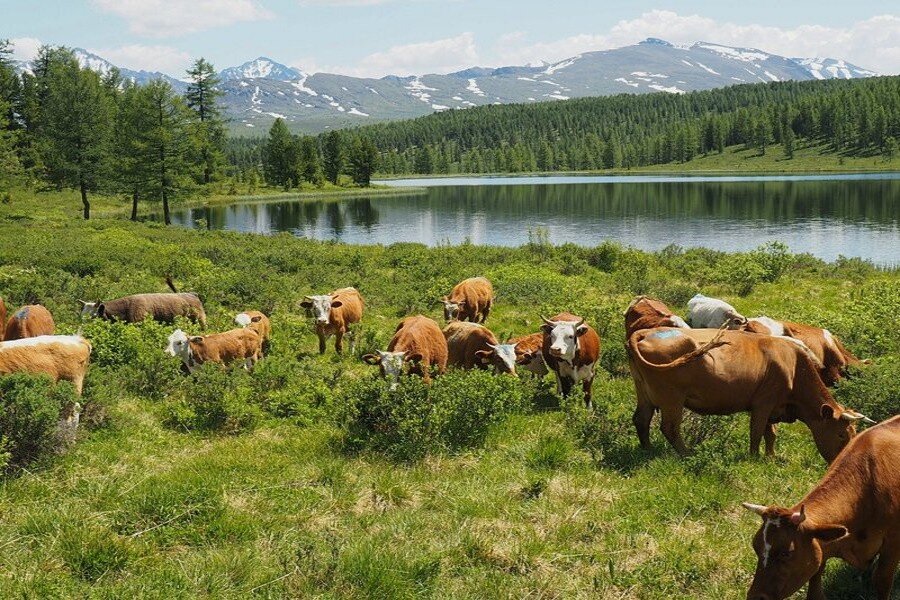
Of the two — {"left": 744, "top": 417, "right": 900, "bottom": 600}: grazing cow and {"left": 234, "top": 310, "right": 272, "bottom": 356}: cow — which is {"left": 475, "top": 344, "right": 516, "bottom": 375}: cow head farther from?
{"left": 744, "top": 417, "right": 900, "bottom": 600}: grazing cow

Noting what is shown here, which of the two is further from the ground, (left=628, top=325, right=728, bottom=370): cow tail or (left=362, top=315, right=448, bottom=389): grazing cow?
(left=628, top=325, right=728, bottom=370): cow tail

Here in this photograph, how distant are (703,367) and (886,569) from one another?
3.35 meters

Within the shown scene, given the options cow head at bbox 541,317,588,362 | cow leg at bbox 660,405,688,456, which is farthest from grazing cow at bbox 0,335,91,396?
cow leg at bbox 660,405,688,456

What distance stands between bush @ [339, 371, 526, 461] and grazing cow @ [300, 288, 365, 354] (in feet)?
19.1

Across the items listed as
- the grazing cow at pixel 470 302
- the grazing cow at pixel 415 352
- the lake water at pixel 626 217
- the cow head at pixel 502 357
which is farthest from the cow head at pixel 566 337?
the lake water at pixel 626 217

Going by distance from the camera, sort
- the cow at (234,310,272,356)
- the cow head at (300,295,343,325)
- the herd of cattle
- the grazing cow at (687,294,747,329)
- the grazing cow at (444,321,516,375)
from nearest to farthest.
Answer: the herd of cattle < the grazing cow at (444,321,516,375) < the grazing cow at (687,294,747,329) < the cow at (234,310,272,356) < the cow head at (300,295,343,325)

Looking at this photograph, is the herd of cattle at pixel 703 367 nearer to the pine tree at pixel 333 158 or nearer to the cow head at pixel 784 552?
the cow head at pixel 784 552

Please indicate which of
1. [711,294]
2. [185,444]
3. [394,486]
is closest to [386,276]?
[711,294]

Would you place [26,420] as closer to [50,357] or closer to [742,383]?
[50,357]

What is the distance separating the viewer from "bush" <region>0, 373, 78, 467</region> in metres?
7.75

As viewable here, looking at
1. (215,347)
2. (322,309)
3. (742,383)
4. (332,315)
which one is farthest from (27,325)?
(742,383)

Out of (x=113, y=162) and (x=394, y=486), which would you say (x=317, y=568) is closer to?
(x=394, y=486)

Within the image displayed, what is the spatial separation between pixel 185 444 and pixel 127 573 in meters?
3.54

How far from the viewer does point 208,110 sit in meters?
85.0
